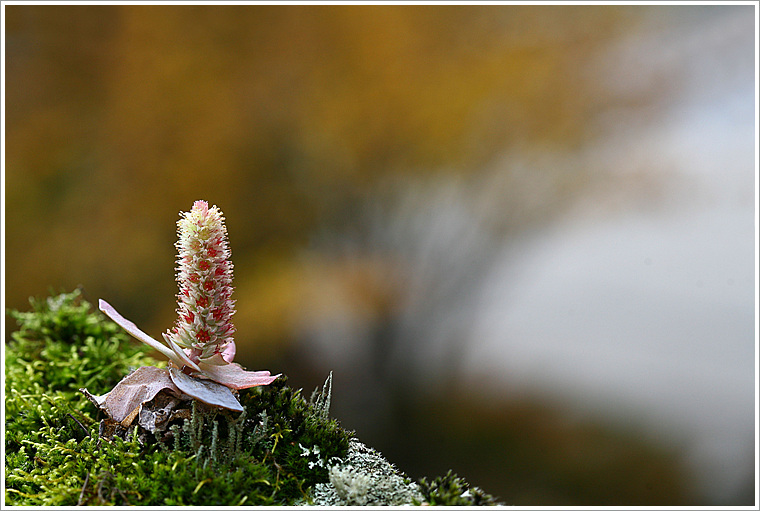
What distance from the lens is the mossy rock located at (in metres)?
0.63

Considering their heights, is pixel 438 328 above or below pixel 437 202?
below

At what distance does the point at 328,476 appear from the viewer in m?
0.70

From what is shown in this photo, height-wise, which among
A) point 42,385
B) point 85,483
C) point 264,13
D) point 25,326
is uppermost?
point 264,13

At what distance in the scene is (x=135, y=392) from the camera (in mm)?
685

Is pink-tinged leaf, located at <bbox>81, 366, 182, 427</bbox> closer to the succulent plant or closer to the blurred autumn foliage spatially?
the succulent plant

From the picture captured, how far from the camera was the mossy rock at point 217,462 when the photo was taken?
0.63m

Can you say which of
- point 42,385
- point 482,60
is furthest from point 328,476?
point 482,60

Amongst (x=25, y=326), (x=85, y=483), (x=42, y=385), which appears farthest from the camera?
(x=25, y=326)

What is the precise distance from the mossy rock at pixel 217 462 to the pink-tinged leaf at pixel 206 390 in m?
0.02

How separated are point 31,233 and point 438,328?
5.71 feet

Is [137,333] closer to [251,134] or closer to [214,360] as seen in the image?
[214,360]

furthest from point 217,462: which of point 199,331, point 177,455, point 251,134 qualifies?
point 251,134

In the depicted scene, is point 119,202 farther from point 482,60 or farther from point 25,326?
point 482,60

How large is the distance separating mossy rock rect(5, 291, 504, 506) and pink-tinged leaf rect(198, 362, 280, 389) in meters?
0.04
